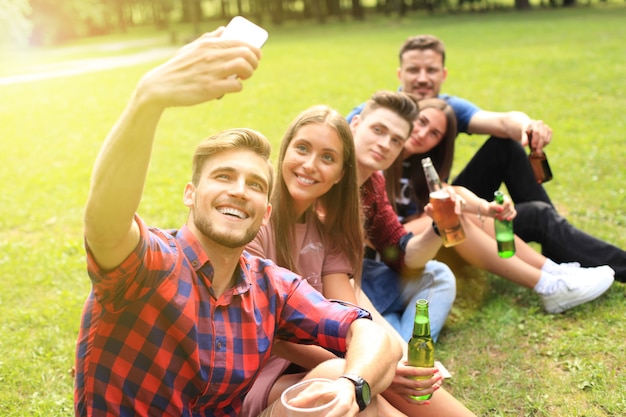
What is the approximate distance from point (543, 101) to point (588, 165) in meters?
4.16

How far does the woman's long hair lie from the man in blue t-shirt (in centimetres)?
143

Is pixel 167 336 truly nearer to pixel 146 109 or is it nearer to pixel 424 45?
pixel 146 109

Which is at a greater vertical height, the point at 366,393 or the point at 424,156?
the point at 424,156

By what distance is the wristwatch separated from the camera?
222cm

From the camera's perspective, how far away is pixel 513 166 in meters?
4.84

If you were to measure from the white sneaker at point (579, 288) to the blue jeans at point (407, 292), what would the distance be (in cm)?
73

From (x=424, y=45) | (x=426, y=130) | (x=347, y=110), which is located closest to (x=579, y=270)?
(x=426, y=130)

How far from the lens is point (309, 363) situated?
109 inches

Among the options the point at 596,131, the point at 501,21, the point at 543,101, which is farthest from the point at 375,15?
the point at 596,131

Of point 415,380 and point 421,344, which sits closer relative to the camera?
point 415,380

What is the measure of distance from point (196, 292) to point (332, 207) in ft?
4.19

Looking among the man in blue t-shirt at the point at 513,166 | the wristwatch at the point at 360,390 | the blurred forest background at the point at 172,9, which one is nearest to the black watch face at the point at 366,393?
the wristwatch at the point at 360,390

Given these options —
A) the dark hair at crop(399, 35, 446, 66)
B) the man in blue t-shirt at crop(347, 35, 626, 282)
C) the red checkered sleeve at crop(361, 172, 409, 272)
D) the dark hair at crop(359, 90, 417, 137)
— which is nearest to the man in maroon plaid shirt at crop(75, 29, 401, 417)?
the red checkered sleeve at crop(361, 172, 409, 272)

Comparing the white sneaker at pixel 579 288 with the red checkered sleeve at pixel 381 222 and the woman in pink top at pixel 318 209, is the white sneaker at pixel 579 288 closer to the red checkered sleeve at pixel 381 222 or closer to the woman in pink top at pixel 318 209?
the red checkered sleeve at pixel 381 222
